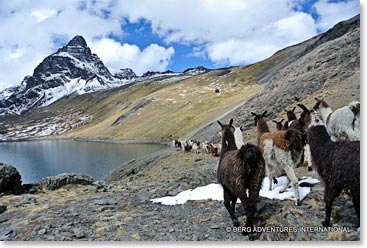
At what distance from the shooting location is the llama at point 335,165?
4773mm

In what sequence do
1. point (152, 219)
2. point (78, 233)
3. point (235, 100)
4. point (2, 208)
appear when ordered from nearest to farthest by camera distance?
point (78, 233) < point (152, 219) < point (2, 208) < point (235, 100)

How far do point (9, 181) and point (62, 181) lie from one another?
209 centimetres

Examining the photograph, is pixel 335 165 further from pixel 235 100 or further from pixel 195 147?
pixel 235 100

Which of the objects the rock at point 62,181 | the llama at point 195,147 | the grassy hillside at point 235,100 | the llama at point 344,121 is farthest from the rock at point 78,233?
the llama at point 195,147

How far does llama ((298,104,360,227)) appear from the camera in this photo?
4.77 m

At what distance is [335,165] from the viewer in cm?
500

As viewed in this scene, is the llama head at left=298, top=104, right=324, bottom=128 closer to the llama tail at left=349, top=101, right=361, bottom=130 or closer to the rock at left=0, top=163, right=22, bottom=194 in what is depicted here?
the llama tail at left=349, top=101, right=361, bottom=130

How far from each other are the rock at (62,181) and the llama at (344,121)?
10441mm

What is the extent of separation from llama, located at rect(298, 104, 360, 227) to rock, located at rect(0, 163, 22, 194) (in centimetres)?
1140

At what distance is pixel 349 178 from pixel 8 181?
12083 mm

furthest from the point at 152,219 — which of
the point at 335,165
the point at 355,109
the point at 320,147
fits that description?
the point at 355,109

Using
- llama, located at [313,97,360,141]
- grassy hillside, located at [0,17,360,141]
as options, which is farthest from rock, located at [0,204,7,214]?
grassy hillside, located at [0,17,360,141]

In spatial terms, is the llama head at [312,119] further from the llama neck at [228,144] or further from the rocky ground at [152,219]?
the llama neck at [228,144]

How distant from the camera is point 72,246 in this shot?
6172mm
